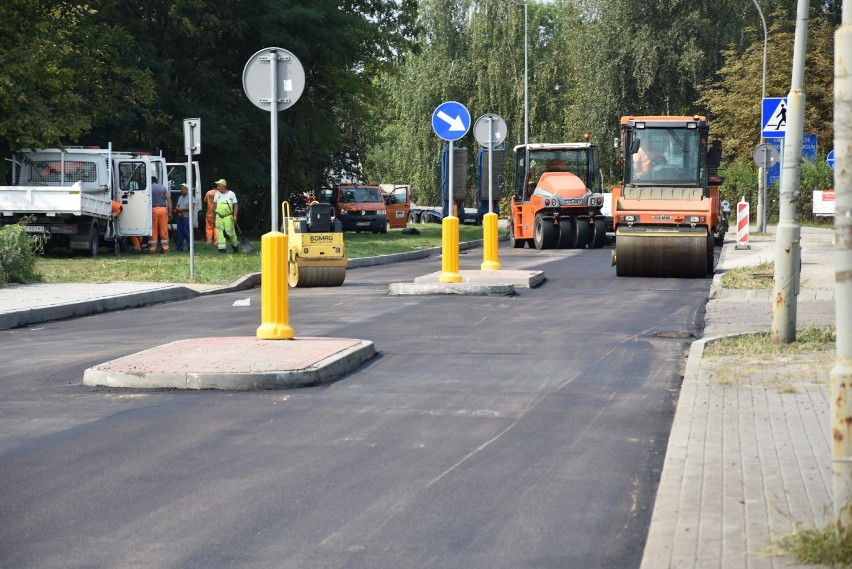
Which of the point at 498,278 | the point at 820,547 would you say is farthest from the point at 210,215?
the point at 820,547

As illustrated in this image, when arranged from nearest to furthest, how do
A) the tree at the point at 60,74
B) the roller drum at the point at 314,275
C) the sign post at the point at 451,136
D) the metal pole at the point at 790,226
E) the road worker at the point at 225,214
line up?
→ the metal pole at the point at 790,226 → the sign post at the point at 451,136 → the roller drum at the point at 314,275 → the road worker at the point at 225,214 → the tree at the point at 60,74

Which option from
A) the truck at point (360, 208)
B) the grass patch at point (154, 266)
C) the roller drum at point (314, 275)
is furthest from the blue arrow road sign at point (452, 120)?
the truck at point (360, 208)

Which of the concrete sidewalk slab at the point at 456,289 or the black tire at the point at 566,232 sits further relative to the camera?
the black tire at the point at 566,232

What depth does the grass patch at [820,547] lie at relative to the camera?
4.98 m

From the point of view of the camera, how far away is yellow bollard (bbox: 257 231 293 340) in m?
12.1

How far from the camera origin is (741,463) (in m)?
6.99

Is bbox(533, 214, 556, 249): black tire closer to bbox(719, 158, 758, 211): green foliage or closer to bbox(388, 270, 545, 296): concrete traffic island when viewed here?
bbox(388, 270, 545, 296): concrete traffic island

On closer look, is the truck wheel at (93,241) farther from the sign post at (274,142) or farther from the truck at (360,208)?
the truck at (360,208)

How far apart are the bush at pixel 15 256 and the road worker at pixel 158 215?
11.0m

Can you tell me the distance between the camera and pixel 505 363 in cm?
1175

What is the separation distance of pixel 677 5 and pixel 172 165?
2919 centimetres

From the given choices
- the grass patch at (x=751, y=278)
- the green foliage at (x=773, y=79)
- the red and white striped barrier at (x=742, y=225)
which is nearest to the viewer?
the grass patch at (x=751, y=278)

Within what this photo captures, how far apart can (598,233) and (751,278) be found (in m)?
14.5

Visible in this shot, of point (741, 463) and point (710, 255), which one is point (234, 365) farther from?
point (710, 255)
